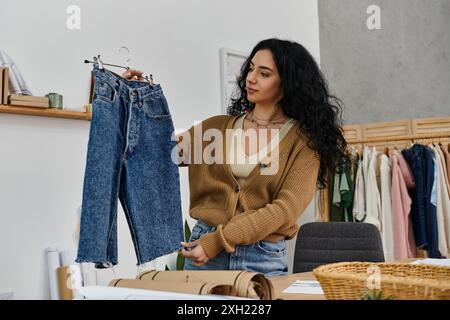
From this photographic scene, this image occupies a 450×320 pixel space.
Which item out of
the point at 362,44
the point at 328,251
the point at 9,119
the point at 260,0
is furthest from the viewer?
the point at 362,44

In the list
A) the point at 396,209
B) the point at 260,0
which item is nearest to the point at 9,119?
the point at 260,0

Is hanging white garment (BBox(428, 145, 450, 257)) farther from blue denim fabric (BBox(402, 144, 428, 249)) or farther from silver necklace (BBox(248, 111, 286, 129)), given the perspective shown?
silver necklace (BBox(248, 111, 286, 129))

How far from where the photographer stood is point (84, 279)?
115 inches

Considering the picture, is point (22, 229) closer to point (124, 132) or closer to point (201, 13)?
point (124, 132)

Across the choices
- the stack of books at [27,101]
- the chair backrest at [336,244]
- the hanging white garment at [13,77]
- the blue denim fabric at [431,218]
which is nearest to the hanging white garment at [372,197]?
the blue denim fabric at [431,218]

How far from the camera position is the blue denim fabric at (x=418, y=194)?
3.72 metres

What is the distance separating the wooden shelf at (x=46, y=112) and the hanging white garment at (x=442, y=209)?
7.79 feet

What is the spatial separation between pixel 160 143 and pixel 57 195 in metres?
1.25

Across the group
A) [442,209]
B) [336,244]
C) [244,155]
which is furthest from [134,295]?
[442,209]

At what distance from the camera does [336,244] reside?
7.76ft

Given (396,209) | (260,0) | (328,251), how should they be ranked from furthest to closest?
(260,0)
(396,209)
(328,251)

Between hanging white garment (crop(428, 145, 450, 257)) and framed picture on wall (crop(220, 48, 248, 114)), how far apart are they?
4.90 ft

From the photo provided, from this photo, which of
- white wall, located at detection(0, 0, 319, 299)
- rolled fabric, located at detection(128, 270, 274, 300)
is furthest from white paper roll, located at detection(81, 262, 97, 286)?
rolled fabric, located at detection(128, 270, 274, 300)

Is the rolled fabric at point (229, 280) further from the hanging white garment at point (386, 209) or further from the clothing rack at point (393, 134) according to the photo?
the clothing rack at point (393, 134)
